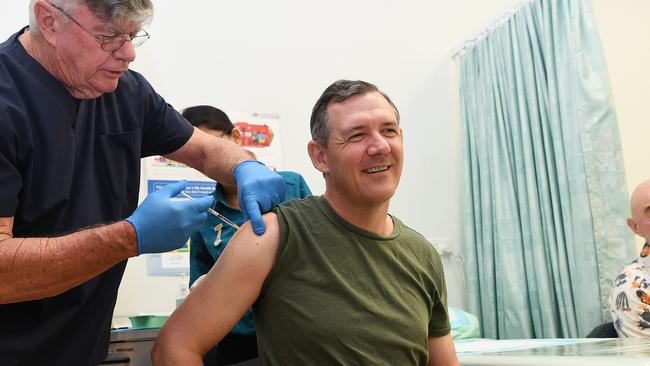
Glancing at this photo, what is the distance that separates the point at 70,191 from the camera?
1.24 meters

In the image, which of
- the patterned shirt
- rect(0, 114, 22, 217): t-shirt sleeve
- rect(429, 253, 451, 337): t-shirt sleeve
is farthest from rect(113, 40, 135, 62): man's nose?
the patterned shirt

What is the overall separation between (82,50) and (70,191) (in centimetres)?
29

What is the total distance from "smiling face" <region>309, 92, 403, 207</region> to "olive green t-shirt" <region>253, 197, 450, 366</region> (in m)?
0.07

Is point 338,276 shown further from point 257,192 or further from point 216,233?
point 216,233

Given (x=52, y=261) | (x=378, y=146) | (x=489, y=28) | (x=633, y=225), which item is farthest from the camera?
(x=489, y=28)

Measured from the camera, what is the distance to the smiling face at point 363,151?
1307 mm

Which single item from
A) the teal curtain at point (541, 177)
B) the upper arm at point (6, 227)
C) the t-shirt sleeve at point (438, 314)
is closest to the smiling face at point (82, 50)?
the upper arm at point (6, 227)

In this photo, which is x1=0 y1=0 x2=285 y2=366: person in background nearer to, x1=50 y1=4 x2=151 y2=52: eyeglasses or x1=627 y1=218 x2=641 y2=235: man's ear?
x1=50 y1=4 x2=151 y2=52: eyeglasses

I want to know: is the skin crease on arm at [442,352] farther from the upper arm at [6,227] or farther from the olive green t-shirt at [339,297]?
the upper arm at [6,227]

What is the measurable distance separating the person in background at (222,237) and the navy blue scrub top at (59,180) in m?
0.38

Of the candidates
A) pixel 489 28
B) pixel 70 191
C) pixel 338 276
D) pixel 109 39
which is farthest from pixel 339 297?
pixel 489 28

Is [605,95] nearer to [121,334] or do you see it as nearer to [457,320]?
[457,320]

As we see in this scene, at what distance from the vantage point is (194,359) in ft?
3.77

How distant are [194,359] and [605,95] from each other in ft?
7.10
